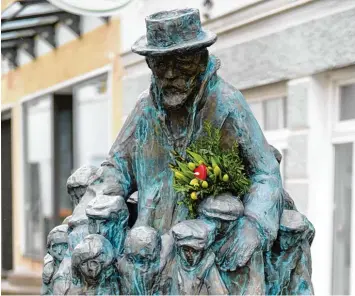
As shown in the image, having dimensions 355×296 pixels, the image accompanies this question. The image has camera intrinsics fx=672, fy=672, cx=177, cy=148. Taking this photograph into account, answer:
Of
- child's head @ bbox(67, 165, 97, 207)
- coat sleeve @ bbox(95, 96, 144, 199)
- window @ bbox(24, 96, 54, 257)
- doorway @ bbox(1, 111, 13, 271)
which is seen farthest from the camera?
doorway @ bbox(1, 111, 13, 271)

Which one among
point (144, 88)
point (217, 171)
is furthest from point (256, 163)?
point (144, 88)

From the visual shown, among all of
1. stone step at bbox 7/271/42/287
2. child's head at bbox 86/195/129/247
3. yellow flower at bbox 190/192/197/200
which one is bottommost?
stone step at bbox 7/271/42/287

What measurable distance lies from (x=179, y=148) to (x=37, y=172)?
340 inches

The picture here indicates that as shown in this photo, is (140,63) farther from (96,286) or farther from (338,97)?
(96,286)

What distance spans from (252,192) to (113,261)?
20.1 inches

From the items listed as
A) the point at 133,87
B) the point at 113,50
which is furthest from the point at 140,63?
the point at 113,50

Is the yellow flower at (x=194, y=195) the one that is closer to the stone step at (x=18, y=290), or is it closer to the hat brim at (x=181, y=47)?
the hat brim at (x=181, y=47)

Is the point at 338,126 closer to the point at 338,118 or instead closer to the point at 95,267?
the point at 338,118

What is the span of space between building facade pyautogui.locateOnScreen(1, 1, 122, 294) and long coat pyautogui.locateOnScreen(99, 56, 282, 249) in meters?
5.13

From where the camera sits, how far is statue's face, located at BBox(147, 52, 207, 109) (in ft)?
6.95

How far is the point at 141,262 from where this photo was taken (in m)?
2.09

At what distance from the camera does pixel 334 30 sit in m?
4.56

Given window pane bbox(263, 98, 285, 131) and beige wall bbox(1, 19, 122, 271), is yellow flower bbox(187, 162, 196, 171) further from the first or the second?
beige wall bbox(1, 19, 122, 271)

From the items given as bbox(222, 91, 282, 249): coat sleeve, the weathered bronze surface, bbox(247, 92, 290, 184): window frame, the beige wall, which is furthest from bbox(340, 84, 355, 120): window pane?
the beige wall
